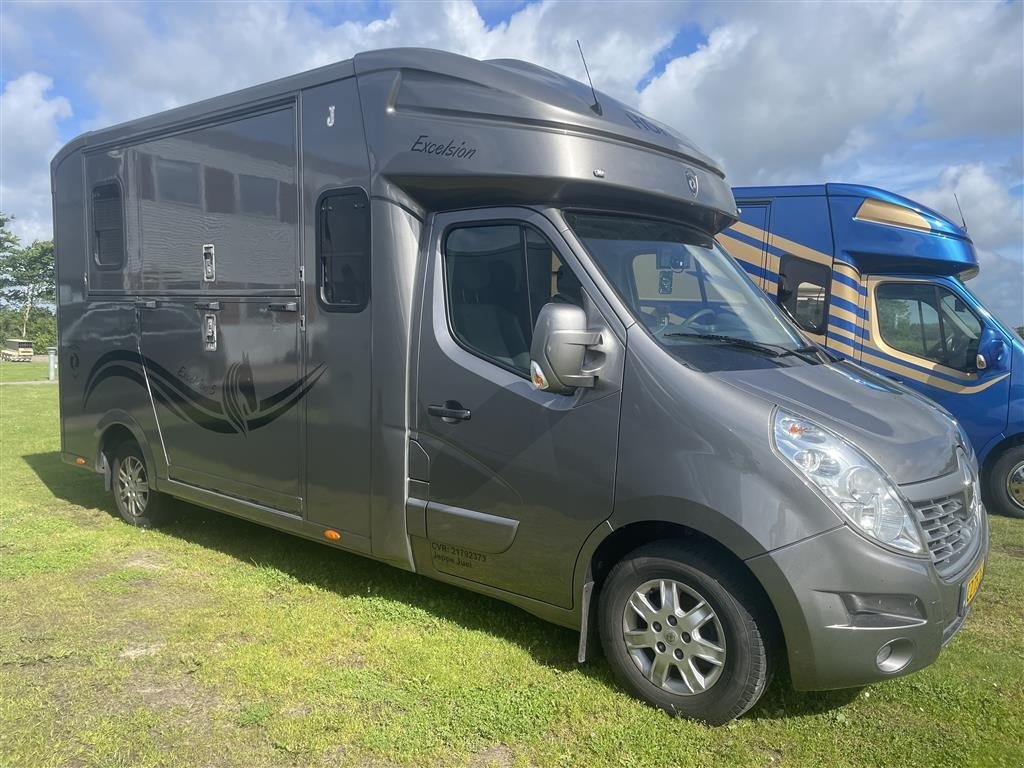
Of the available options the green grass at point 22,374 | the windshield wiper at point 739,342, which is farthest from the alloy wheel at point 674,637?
the green grass at point 22,374

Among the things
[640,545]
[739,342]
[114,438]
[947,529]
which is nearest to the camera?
[947,529]

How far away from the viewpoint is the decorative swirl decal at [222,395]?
16.6 feet

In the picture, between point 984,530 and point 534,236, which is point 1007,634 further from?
point 534,236

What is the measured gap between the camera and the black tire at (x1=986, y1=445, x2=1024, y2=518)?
7473 mm

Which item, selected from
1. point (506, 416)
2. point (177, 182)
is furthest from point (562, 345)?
point (177, 182)

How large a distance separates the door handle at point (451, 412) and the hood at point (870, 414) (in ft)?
4.37

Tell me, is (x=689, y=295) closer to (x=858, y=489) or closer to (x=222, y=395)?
(x=858, y=489)

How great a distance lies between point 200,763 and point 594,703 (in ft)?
5.67

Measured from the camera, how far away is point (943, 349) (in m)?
7.70

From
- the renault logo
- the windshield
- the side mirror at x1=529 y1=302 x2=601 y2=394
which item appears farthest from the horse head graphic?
the renault logo

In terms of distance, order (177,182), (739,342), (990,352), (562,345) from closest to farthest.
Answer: (562,345) < (739,342) < (177,182) < (990,352)

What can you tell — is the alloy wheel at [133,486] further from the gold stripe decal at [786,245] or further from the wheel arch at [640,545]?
the gold stripe decal at [786,245]

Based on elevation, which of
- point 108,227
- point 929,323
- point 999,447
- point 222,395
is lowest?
point 999,447

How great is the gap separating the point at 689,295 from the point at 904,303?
4.65 m
